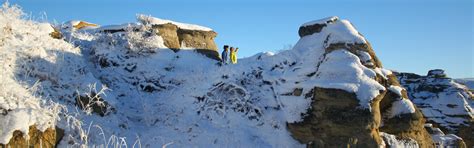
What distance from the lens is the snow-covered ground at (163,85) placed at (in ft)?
44.6

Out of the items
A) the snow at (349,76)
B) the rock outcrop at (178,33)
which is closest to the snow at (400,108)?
the snow at (349,76)

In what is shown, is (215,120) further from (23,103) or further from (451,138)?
(451,138)

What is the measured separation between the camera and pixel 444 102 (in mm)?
29656

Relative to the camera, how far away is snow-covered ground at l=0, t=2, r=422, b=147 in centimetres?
1359

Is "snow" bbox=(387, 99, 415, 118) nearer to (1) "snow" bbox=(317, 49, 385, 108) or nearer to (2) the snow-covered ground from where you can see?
(2) the snow-covered ground

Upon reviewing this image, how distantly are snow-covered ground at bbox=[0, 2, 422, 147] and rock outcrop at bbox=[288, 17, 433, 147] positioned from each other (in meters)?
0.16

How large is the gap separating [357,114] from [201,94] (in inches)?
252

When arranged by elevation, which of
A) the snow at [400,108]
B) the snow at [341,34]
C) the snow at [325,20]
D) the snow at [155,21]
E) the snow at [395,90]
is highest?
the snow at [155,21]

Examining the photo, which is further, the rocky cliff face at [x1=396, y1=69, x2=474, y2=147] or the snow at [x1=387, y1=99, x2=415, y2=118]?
the rocky cliff face at [x1=396, y1=69, x2=474, y2=147]

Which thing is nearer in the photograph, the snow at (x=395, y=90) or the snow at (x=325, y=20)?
the snow at (x=395, y=90)

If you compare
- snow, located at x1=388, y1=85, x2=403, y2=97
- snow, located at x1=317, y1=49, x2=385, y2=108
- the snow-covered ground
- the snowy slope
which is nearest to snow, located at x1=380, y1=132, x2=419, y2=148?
the snow-covered ground

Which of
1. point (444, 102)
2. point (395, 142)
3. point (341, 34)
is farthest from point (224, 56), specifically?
point (444, 102)

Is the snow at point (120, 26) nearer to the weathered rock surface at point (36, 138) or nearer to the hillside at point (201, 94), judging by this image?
the hillside at point (201, 94)

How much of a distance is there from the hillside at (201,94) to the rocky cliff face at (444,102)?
11030 mm
